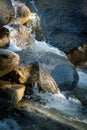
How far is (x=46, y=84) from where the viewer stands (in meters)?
7.18

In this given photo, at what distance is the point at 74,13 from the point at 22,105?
5466 millimetres

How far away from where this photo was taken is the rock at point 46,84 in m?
7.09

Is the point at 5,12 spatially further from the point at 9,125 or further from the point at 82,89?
the point at 82,89

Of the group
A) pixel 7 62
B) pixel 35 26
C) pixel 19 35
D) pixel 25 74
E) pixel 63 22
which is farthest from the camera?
pixel 63 22

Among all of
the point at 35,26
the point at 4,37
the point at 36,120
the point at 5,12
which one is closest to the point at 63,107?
the point at 36,120

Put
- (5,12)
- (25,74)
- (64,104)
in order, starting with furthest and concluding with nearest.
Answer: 1. (64,104)
2. (5,12)
3. (25,74)

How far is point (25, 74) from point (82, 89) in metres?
1.95

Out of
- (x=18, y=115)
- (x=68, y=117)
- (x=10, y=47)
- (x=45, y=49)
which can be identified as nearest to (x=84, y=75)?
(x=45, y=49)

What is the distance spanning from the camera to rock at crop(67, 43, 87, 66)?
9688 mm

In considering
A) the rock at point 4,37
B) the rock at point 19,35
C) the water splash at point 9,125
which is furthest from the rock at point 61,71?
the water splash at point 9,125

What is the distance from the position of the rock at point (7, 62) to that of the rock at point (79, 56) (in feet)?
11.5

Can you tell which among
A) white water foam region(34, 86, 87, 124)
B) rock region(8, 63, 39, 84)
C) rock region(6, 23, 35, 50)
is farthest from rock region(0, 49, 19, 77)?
rock region(6, 23, 35, 50)

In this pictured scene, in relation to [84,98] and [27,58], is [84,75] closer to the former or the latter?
[84,98]

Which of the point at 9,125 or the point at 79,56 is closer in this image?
the point at 9,125
